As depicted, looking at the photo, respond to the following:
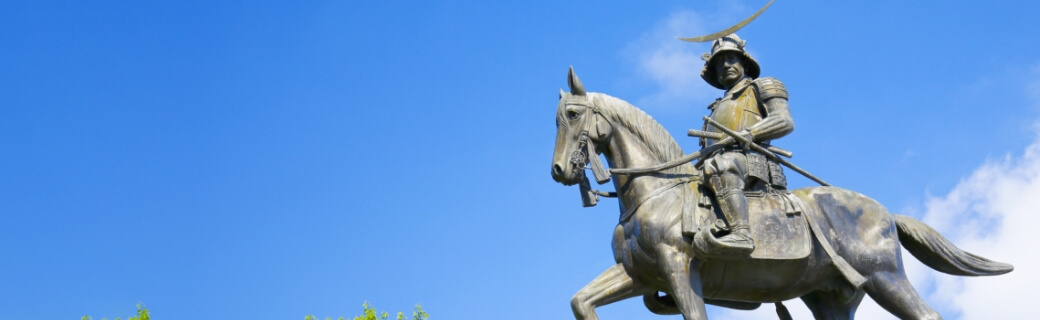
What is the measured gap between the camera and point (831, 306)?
37.7 feet

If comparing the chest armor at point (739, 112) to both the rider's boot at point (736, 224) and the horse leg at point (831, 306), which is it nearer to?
the rider's boot at point (736, 224)

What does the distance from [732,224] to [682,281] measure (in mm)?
651

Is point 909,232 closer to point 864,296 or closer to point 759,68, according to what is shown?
point 864,296

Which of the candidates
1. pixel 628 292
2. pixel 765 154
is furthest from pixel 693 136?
pixel 628 292

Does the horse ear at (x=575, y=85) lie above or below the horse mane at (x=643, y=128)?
above

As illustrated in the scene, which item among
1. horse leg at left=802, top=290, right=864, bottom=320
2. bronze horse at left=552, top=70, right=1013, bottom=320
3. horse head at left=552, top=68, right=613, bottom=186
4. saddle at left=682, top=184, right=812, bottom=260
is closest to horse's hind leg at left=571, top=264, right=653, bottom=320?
bronze horse at left=552, top=70, right=1013, bottom=320

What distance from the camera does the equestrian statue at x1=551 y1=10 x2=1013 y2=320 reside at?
10.6 meters

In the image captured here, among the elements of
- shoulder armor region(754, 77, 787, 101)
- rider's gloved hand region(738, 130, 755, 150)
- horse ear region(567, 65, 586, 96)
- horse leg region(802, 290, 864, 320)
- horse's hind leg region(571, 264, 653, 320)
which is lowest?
horse leg region(802, 290, 864, 320)

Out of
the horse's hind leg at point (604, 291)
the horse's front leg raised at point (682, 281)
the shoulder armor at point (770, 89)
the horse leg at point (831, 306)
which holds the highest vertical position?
the shoulder armor at point (770, 89)

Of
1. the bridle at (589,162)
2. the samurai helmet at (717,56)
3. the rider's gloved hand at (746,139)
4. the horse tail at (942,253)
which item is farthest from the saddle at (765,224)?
the samurai helmet at (717,56)

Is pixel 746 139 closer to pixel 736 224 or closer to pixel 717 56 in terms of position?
pixel 736 224

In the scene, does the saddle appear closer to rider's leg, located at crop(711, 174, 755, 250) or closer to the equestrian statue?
the equestrian statue

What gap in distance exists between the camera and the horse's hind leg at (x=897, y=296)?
10789 mm

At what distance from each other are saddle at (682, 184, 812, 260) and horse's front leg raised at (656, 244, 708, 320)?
18cm
